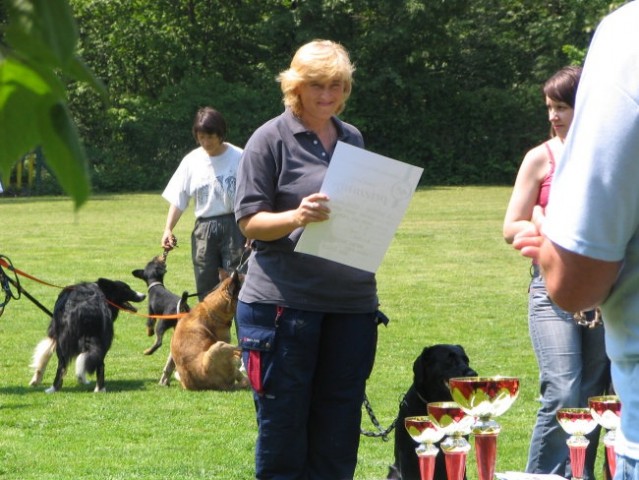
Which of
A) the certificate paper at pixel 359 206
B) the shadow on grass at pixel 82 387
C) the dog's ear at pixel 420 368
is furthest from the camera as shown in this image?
the shadow on grass at pixel 82 387

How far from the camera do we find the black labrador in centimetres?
456

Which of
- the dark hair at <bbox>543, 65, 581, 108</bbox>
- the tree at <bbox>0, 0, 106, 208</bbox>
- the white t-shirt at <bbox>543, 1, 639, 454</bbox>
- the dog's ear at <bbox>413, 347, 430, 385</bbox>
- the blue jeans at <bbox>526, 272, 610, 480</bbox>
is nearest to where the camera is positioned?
the tree at <bbox>0, 0, 106, 208</bbox>

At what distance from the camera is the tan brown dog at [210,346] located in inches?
307

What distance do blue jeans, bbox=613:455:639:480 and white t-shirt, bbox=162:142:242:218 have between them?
19.9 ft

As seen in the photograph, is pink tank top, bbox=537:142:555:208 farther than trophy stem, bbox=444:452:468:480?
Yes

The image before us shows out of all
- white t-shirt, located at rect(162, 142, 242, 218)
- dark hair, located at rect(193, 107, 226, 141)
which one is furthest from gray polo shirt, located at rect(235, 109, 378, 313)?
white t-shirt, located at rect(162, 142, 242, 218)

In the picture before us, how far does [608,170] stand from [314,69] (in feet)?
7.73

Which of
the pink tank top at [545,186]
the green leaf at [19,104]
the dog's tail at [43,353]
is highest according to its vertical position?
the green leaf at [19,104]

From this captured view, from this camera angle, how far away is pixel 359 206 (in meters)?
3.80

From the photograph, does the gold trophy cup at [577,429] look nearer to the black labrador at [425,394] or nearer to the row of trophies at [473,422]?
the row of trophies at [473,422]

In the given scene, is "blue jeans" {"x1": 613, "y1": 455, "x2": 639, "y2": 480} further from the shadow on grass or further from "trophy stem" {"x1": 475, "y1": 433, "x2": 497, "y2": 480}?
the shadow on grass

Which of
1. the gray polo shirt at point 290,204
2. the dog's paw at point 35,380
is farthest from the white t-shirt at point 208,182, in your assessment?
the gray polo shirt at point 290,204

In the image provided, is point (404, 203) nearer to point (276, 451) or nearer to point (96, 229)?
point (276, 451)

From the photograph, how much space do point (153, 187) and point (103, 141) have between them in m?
2.43
